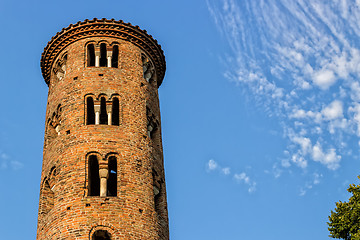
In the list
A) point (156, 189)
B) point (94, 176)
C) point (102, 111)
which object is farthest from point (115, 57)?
point (156, 189)

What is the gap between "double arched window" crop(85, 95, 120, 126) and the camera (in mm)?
26750

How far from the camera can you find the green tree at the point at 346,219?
26.2 metres

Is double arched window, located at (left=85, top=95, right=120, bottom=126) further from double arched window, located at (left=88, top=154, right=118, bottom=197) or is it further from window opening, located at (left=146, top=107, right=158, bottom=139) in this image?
double arched window, located at (left=88, top=154, right=118, bottom=197)

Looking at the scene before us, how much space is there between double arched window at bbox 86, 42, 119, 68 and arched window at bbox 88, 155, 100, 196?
19.5ft

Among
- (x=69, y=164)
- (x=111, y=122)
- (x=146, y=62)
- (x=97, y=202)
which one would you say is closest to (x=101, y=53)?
(x=146, y=62)

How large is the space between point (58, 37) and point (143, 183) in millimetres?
10591

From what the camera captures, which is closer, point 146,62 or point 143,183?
point 143,183

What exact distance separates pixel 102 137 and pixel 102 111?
2.34 m

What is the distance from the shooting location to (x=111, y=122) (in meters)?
26.5

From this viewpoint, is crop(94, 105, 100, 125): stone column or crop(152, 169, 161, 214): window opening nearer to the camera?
crop(152, 169, 161, 214): window opening

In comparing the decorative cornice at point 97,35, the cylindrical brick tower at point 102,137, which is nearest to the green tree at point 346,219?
the cylindrical brick tower at point 102,137

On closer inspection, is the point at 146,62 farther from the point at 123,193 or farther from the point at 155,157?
the point at 123,193

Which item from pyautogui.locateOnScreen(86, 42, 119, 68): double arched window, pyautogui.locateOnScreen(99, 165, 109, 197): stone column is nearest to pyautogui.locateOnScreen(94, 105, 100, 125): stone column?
pyautogui.locateOnScreen(99, 165, 109, 197): stone column

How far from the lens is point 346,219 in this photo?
26.3 meters
